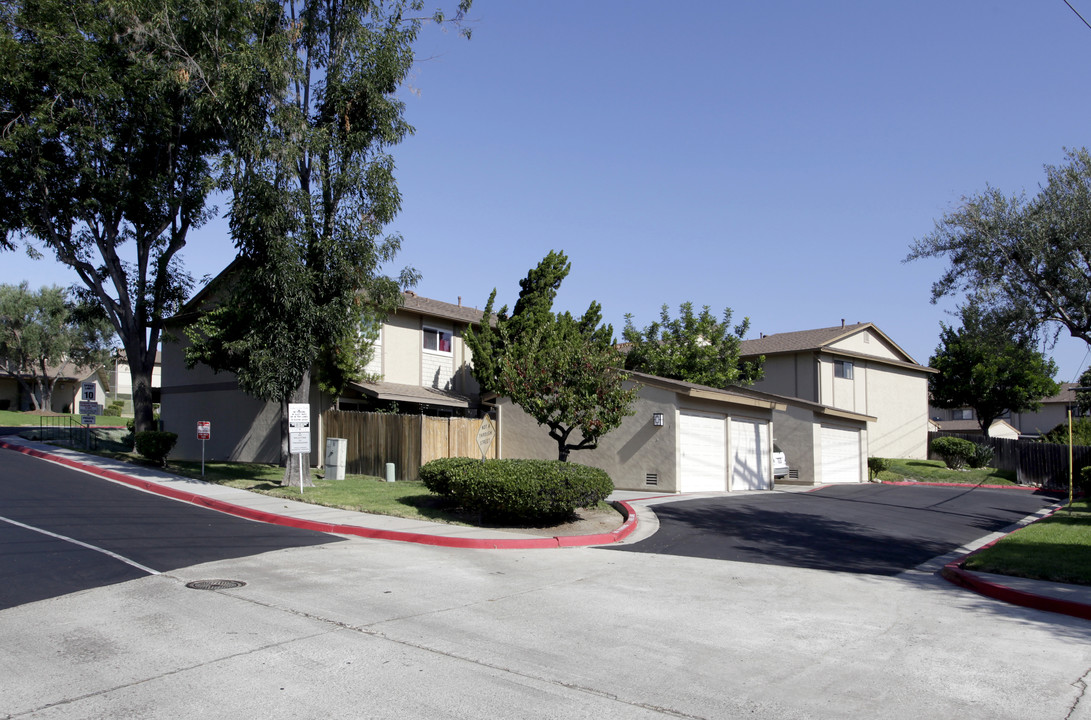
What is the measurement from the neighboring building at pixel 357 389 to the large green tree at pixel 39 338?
27829 millimetres

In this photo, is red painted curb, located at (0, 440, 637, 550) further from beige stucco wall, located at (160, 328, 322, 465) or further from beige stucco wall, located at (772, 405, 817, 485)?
beige stucco wall, located at (772, 405, 817, 485)

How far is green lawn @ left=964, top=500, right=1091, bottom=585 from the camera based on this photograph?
10461mm

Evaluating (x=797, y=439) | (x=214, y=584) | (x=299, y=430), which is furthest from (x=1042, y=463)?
(x=214, y=584)

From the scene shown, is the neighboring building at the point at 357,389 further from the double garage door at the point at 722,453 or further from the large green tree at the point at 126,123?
the double garage door at the point at 722,453

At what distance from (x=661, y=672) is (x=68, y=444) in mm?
30271

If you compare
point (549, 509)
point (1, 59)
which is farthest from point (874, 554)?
point (1, 59)

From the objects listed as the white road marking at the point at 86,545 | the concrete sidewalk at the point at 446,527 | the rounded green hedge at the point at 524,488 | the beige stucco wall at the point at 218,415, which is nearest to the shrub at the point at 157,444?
the concrete sidewalk at the point at 446,527

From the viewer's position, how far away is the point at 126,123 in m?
25.2

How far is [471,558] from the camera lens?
39.1 ft

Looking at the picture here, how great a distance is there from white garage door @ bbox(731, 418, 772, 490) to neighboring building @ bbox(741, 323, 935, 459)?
38.3ft

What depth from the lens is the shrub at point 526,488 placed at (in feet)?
47.5

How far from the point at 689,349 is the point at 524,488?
66.8 ft

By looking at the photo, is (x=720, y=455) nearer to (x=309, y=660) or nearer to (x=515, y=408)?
(x=515, y=408)

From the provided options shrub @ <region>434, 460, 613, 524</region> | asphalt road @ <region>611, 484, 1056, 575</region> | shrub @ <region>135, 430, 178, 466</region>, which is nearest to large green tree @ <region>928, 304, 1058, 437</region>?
asphalt road @ <region>611, 484, 1056, 575</region>
